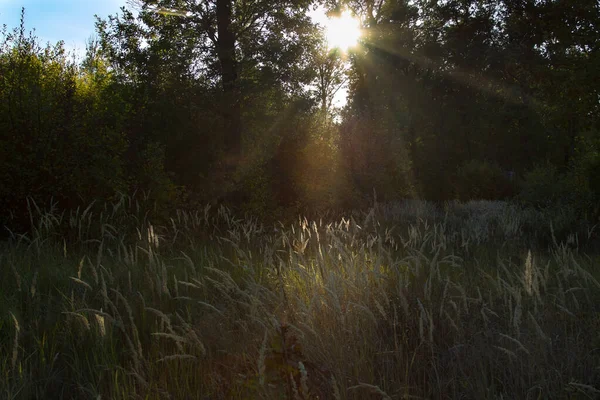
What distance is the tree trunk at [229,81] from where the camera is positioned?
44.6ft

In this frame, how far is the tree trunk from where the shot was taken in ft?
44.6

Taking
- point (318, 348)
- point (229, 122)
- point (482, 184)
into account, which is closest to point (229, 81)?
point (229, 122)

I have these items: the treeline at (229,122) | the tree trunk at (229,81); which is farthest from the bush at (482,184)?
the tree trunk at (229,81)

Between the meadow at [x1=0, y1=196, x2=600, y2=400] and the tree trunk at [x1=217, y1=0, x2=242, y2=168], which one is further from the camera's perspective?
the tree trunk at [x1=217, y1=0, x2=242, y2=168]

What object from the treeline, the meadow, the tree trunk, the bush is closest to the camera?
the meadow

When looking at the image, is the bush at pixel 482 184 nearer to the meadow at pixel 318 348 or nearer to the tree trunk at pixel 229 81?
the tree trunk at pixel 229 81

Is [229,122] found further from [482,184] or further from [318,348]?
[482,184]

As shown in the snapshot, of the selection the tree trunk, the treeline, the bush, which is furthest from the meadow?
the bush

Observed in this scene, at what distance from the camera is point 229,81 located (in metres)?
14.5

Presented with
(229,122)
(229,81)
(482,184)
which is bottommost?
(482,184)

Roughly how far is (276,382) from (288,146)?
11925mm

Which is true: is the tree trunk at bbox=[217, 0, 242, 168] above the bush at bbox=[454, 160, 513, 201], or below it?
above

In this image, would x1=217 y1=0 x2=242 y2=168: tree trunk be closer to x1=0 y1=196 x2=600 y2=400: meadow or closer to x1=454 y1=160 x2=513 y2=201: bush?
x1=0 y1=196 x2=600 y2=400: meadow

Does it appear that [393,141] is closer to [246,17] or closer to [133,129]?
[246,17]
